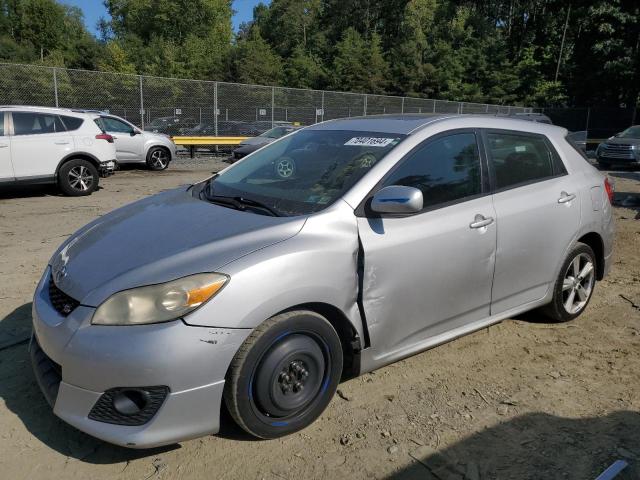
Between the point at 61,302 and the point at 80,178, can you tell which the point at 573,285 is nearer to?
the point at 61,302

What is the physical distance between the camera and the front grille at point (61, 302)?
2615 mm

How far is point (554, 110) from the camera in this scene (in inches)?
1323

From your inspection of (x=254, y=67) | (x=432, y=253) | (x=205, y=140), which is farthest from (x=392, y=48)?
(x=432, y=253)

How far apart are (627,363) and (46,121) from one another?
9752 mm

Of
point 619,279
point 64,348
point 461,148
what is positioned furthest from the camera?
point 619,279

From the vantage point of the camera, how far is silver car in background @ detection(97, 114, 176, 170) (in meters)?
14.0

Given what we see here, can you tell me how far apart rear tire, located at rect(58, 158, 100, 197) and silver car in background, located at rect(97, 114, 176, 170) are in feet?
11.1

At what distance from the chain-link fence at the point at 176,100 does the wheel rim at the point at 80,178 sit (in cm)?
764

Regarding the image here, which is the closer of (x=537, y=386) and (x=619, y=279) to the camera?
(x=537, y=386)

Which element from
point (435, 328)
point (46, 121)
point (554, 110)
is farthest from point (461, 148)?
point (554, 110)

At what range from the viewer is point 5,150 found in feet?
30.2

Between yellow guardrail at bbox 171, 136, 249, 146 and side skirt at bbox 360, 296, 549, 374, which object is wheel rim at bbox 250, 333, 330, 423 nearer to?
side skirt at bbox 360, 296, 549, 374

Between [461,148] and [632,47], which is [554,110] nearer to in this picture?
[632,47]

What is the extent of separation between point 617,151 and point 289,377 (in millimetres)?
17743
